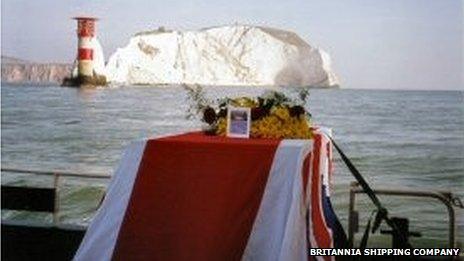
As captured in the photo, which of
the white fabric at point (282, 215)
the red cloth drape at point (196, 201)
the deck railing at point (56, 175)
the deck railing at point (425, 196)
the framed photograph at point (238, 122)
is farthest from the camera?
the deck railing at point (56, 175)

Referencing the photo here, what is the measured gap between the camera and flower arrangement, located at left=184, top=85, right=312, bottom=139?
10.5ft

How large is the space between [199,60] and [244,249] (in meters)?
123

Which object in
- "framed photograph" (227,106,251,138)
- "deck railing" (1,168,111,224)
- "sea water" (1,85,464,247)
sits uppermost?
"framed photograph" (227,106,251,138)

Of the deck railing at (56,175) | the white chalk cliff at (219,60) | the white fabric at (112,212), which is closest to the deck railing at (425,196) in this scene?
the white fabric at (112,212)

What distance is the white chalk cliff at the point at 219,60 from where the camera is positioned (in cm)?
11900

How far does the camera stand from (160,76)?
12612 cm

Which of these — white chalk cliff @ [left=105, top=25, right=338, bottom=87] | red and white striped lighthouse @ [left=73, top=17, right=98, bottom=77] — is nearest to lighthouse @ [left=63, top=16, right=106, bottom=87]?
red and white striped lighthouse @ [left=73, top=17, right=98, bottom=77]

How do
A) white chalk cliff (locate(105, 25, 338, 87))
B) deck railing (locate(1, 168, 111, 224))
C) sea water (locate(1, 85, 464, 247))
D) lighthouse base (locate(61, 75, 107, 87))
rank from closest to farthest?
deck railing (locate(1, 168, 111, 224)) → sea water (locate(1, 85, 464, 247)) → lighthouse base (locate(61, 75, 107, 87)) → white chalk cliff (locate(105, 25, 338, 87))

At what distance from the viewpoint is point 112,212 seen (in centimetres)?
290

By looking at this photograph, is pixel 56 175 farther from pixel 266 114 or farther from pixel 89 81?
pixel 89 81

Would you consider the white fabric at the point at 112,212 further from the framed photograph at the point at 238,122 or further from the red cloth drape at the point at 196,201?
the framed photograph at the point at 238,122

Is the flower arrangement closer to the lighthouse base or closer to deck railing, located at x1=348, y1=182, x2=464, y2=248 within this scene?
deck railing, located at x1=348, y1=182, x2=464, y2=248

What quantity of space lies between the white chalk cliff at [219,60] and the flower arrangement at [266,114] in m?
108

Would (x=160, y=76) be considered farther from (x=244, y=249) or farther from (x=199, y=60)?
(x=244, y=249)
